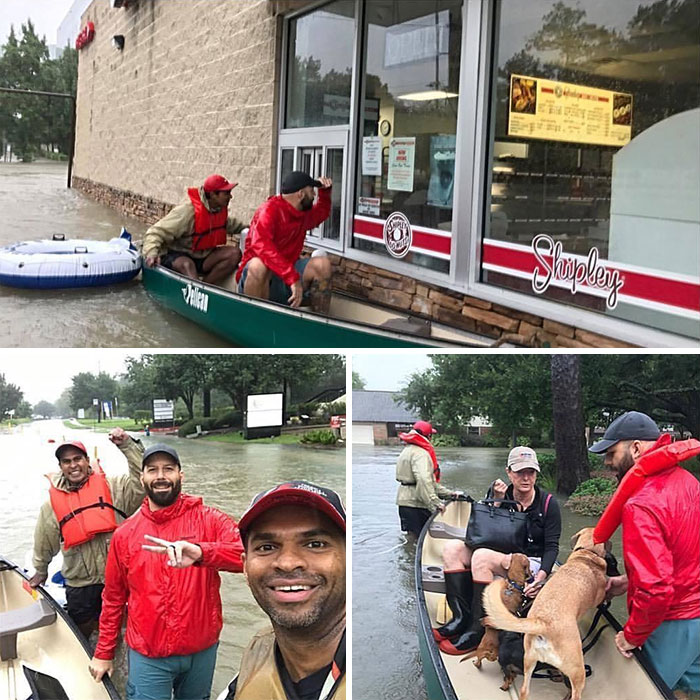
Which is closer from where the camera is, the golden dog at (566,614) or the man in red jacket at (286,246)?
the golden dog at (566,614)

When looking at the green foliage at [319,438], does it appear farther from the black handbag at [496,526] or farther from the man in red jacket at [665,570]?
the man in red jacket at [665,570]

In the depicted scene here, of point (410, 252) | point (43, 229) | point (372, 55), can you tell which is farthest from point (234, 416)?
point (43, 229)

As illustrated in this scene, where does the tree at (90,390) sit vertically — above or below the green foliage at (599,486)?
above

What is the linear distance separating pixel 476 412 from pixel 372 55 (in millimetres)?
4816

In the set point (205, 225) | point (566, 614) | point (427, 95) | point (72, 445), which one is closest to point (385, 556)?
point (566, 614)

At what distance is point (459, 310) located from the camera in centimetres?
600

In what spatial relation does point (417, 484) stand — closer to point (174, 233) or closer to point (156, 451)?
point (156, 451)

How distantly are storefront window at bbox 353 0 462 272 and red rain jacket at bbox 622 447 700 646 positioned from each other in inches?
136

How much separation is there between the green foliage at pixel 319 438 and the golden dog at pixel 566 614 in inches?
32.3

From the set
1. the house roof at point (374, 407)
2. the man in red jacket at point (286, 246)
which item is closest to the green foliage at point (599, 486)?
the house roof at point (374, 407)

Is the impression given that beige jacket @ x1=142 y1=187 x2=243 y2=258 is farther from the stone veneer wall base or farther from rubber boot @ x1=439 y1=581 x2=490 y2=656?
rubber boot @ x1=439 y1=581 x2=490 y2=656

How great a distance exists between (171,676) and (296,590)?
0.52m

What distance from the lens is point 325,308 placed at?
6.55 meters

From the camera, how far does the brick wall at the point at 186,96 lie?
9.27 m
